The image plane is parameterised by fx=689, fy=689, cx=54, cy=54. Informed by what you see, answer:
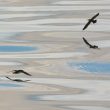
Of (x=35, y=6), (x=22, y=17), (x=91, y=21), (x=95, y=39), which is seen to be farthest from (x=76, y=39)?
(x=35, y=6)

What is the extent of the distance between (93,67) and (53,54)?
678 mm

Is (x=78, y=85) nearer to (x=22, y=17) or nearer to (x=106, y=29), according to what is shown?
(x=106, y=29)

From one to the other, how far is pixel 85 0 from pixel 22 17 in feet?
4.54

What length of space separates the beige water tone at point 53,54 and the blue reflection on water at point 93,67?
2.9 inches

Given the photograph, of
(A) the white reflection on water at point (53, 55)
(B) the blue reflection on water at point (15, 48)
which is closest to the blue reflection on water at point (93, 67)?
(A) the white reflection on water at point (53, 55)

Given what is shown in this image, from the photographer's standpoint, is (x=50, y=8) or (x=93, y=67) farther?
(x=50, y=8)

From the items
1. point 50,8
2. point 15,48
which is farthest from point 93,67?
point 50,8

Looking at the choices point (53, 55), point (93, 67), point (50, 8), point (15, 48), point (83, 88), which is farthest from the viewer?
point (50, 8)

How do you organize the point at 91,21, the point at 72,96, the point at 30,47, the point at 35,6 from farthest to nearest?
the point at 35,6 < the point at 91,21 < the point at 30,47 < the point at 72,96

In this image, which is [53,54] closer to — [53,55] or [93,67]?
[53,55]

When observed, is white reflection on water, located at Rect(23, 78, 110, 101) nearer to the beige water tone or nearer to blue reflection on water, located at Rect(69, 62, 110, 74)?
the beige water tone

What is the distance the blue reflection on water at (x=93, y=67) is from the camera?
17.9ft

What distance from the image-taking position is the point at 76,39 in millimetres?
6660

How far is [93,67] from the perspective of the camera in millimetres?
5547
